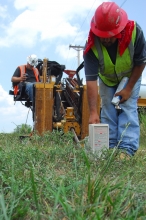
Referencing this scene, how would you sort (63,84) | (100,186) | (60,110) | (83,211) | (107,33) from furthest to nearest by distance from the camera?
(63,84) < (60,110) < (107,33) < (100,186) < (83,211)

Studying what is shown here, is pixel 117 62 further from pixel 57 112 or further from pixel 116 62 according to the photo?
pixel 57 112

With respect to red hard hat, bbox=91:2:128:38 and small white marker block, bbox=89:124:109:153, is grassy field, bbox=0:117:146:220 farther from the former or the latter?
red hard hat, bbox=91:2:128:38

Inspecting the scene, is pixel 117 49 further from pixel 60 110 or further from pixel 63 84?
pixel 63 84

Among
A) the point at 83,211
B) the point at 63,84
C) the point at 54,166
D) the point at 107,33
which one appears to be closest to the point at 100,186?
the point at 83,211

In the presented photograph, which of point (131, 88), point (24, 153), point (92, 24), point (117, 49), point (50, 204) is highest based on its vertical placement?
point (92, 24)

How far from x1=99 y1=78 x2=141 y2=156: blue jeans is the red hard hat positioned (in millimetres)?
725

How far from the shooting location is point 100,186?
1.75 m

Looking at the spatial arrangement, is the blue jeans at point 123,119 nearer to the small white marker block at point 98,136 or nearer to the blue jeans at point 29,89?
the small white marker block at point 98,136

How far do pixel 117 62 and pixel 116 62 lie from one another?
1cm

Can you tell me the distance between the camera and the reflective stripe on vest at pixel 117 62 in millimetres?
3825

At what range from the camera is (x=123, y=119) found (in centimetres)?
408

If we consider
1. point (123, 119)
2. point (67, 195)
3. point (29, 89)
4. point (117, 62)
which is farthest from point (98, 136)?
point (29, 89)

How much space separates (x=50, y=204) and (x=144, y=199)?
0.46 metres

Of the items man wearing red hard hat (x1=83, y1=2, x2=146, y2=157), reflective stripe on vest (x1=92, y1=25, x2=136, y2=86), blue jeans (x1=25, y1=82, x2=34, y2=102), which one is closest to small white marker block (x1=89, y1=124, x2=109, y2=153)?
man wearing red hard hat (x1=83, y1=2, x2=146, y2=157)
